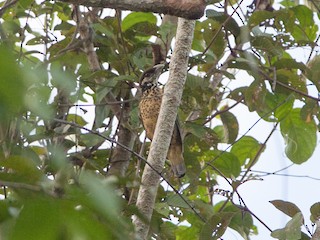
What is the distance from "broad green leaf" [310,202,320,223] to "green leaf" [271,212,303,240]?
5.0 inches

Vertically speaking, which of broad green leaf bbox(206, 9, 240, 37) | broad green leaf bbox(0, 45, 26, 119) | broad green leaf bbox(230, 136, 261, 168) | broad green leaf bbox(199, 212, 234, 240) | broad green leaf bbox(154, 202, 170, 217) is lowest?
broad green leaf bbox(0, 45, 26, 119)

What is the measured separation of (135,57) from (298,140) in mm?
756

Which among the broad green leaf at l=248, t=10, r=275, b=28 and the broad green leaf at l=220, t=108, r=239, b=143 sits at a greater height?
the broad green leaf at l=248, t=10, r=275, b=28

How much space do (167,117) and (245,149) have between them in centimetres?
113

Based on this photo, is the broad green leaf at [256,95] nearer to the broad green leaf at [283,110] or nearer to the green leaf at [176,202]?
the broad green leaf at [283,110]

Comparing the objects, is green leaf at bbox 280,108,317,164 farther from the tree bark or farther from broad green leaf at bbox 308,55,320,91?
the tree bark

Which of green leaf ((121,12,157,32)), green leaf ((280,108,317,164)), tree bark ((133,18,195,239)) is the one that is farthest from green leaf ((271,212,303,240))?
green leaf ((121,12,157,32))

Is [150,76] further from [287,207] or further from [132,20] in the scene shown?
[287,207]

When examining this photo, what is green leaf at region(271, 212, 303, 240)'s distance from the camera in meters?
1.84

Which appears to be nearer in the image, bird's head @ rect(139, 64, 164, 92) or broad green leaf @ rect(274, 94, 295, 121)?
bird's head @ rect(139, 64, 164, 92)

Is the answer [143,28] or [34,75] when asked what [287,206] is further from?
[34,75]

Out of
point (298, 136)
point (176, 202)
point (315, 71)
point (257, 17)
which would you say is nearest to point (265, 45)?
point (257, 17)

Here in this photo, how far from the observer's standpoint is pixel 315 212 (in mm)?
2012

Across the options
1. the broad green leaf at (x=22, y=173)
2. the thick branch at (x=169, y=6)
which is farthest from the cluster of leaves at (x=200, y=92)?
the broad green leaf at (x=22, y=173)
